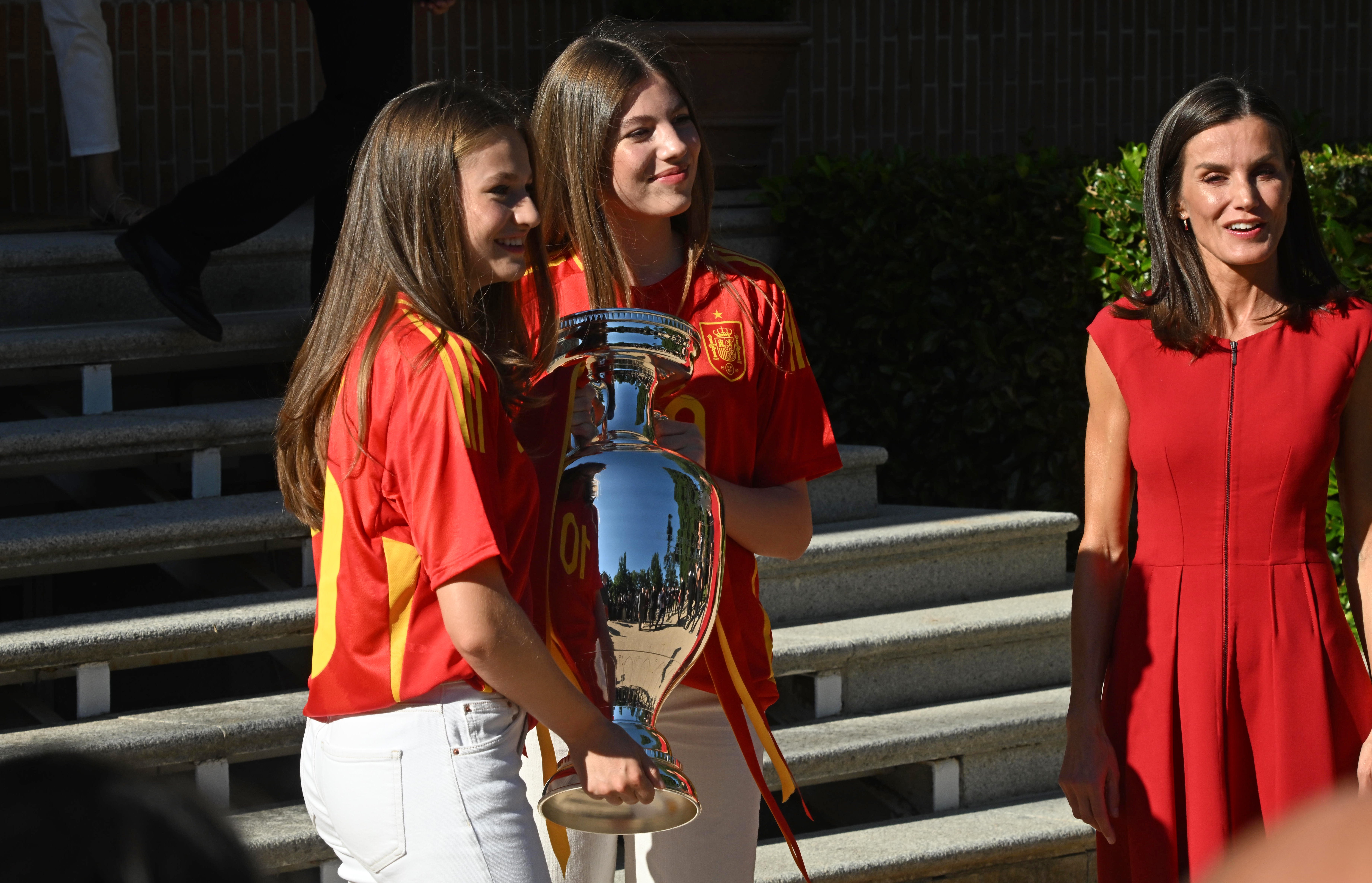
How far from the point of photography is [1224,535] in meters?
2.41

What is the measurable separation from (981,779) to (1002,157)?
241cm

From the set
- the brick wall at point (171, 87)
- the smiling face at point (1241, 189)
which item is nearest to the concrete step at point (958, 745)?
the smiling face at point (1241, 189)

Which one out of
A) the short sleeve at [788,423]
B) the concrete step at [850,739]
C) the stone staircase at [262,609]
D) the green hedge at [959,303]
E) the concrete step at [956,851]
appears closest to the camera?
the short sleeve at [788,423]

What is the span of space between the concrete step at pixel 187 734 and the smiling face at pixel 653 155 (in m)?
1.82

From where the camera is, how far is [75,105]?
17.8 ft

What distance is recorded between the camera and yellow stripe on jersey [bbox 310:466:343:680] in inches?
74.0

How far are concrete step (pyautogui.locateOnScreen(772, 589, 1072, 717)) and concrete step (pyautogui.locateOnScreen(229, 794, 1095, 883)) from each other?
376 millimetres

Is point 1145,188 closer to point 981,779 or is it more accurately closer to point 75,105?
point 981,779

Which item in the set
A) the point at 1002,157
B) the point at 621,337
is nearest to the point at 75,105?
the point at 1002,157

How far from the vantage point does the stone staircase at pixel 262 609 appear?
3.62 meters

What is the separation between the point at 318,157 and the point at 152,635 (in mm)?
1477

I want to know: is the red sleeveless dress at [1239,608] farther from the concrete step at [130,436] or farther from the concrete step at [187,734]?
the concrete step at [187,734]

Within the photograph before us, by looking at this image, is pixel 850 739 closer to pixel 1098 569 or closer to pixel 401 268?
pixel 1098 569

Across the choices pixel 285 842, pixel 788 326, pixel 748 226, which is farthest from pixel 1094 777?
pixel 748 226
